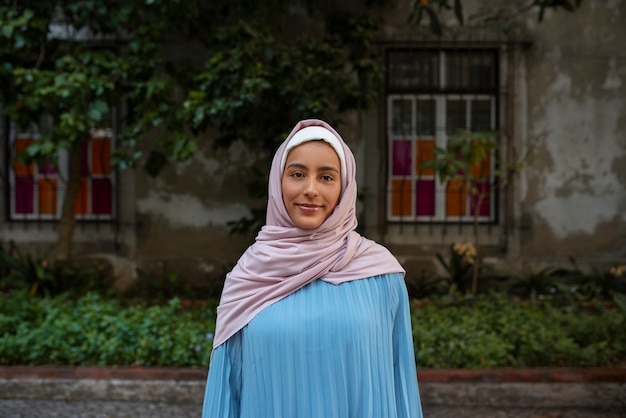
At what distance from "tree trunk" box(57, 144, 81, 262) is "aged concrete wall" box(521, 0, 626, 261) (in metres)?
5.30

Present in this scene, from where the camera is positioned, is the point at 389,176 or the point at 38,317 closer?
the point at 38,317

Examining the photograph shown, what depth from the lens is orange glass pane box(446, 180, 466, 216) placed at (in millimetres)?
8633

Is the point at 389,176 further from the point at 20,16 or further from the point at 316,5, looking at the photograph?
the point at 20,16

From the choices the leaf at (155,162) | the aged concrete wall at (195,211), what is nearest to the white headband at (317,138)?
the leaf at (155,162)

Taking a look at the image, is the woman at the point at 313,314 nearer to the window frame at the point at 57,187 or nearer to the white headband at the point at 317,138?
the white headband at the point at 317,138

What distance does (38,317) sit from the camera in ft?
20.9

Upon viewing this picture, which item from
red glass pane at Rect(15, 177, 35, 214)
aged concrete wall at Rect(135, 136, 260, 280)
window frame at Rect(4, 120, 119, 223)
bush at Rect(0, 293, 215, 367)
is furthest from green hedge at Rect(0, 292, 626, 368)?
red glass pane at Rect(15, 177, 35, 214)

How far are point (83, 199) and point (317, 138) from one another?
716 cm

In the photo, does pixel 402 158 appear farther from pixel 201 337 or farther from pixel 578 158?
pixel 201 337

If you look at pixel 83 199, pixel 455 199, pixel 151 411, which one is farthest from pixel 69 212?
pixel 455 199

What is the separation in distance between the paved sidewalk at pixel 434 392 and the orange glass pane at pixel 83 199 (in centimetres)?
358

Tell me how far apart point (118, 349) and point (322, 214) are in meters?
3.96

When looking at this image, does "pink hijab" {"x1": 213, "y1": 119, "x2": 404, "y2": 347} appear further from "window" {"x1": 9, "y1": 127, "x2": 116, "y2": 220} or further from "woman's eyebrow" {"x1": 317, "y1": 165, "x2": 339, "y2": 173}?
"window" {"x1": 9, "y1": 127, "x2": 116, "y2": 220}

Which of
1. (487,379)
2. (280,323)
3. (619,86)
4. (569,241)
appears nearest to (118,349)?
(487,379)
